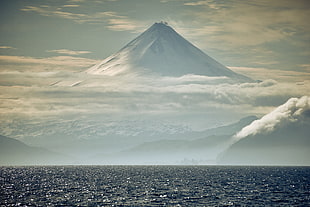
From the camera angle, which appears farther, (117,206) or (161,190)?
(161,190)

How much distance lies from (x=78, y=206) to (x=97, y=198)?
17978 mm

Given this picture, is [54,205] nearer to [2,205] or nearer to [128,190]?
[2,205]

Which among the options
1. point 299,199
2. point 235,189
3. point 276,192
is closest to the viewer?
point 299,199

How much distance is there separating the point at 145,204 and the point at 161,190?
38.8 meters

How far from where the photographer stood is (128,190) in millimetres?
171875

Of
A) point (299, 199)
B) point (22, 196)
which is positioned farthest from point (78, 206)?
point (299, 199)

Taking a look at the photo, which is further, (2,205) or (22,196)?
(22,196)

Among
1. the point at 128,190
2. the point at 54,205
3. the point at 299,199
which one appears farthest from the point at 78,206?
the point at 299,199

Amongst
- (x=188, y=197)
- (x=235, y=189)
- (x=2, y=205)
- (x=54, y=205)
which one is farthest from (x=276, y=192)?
(x=2, y=205)

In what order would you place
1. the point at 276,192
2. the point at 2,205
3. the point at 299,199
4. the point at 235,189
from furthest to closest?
the point at 235,189
the point at 276,192
the point at 299,199
the point at 2,205

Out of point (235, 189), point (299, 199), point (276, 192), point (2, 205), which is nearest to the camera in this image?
point (2, 205)

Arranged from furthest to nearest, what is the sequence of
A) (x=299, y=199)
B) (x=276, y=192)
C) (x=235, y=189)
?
(x=235, y=189)
(x=276, y=192)
(x=299, y=199)

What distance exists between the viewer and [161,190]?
17100cm

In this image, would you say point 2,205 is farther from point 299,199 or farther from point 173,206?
point 299,199
